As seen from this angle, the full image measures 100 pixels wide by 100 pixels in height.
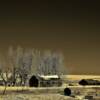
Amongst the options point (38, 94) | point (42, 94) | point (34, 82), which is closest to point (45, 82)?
point (34, 82)

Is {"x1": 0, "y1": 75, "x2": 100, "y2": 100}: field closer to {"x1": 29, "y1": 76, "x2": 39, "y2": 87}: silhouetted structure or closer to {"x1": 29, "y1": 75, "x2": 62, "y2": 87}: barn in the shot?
{"x1": 29, "y1": 75, "x2": 62, "y2": 87}: barn

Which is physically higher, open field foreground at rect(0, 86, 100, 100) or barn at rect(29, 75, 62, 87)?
barn at rect(29, 75, 62, 87)

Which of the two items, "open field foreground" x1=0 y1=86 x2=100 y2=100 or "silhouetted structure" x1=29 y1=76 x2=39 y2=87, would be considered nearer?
"open field foreground" x1=0 y1=86 x2=100 y2=100

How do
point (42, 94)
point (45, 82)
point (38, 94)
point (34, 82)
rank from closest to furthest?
1. point (38, 94)
2. point (42, 94)
3. point (45, 82)
4. point (34, 82)

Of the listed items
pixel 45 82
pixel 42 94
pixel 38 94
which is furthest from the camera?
pixel 45 82

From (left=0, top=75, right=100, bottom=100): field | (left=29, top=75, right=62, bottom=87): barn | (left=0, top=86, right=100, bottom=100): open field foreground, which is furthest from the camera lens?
(left=29, top=75, right=62, bottom=87): barn

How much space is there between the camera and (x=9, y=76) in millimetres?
62219

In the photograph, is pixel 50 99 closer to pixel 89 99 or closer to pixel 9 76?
pixel 89 99

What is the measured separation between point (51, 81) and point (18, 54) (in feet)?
52.3

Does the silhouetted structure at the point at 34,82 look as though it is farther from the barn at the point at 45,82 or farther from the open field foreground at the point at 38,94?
Result: the open field foreground at the point at 38,94

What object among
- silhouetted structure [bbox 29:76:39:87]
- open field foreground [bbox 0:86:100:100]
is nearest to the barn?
silhouetted structure [bbox 29:76:39:87]

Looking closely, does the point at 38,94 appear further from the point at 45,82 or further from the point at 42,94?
the point at 45,82

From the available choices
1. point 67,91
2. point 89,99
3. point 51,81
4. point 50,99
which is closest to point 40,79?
point 51,81

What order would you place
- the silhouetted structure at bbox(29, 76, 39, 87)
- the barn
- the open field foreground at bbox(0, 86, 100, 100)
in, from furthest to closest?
the silhouetted structure at bbox(29, 76, 39, 87), the barn, the open field foreground at bbox(0, 86, 100, 100)
